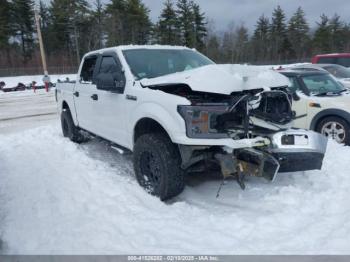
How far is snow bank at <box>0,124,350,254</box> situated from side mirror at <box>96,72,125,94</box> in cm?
129

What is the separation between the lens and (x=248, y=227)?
3.46 m

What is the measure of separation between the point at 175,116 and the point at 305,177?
2195mm

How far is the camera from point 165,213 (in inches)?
151

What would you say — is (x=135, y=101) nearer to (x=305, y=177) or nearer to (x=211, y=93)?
(x=211, y=93)

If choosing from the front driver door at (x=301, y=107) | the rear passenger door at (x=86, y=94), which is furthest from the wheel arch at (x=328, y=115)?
the rear passenger door at (x=86, y=94)

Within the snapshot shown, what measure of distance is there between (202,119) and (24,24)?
5805cm

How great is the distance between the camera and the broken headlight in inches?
143

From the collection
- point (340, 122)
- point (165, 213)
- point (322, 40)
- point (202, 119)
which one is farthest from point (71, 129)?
point (322, 40)

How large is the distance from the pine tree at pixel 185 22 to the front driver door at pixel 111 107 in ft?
180

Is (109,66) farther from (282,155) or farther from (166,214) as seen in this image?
(282,155)

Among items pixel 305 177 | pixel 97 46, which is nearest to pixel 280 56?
pixel 97 46

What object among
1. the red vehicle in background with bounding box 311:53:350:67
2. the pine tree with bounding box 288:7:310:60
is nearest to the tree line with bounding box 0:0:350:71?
the pine tree with bounding box 288:7:310:60

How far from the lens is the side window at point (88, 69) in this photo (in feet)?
20.3

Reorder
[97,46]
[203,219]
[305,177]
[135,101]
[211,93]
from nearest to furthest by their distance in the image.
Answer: [203,219]
[211,93]
[135,101]
[305,177]
[97,46]
